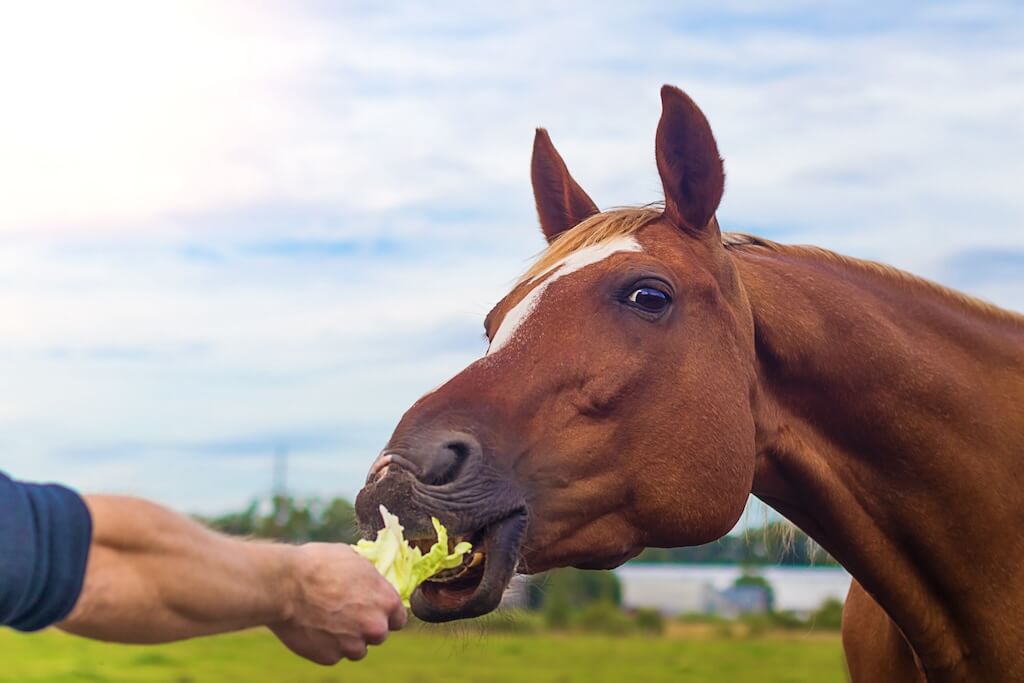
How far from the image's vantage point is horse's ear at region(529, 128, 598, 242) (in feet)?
16.6

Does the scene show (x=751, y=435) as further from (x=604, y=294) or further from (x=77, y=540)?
(x=77, y=540)

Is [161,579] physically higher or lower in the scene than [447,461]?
lower

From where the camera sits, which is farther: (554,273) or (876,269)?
(876,269)

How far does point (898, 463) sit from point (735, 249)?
104 cm

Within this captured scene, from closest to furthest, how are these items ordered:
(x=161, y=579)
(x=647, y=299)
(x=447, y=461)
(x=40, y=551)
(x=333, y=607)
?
(x=40, y=551) → (x=161, y=579) → (x=333, y=607) → (x=447, y=461) → (x=647, y=299)

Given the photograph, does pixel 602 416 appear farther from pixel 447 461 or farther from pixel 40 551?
pixel 40 551

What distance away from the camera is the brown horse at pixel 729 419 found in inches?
149

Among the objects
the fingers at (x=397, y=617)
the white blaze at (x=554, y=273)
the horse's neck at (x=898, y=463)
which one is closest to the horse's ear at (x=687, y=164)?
the white blaze at (x=554, y=273)

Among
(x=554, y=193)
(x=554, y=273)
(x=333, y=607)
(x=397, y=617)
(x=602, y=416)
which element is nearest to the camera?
(x=333, y=607)

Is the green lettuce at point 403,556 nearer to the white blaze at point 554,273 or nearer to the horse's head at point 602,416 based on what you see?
the horse's head at point 602,416

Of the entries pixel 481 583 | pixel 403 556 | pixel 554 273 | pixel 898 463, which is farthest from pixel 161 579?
pixel 898 463

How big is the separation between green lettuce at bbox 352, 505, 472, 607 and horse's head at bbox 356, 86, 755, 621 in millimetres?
114

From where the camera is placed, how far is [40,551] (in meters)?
2.01

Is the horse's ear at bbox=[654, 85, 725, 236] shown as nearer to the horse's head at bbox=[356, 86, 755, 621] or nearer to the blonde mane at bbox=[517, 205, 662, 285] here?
the horse's head at bbox=[356, 86, 755, 621]
